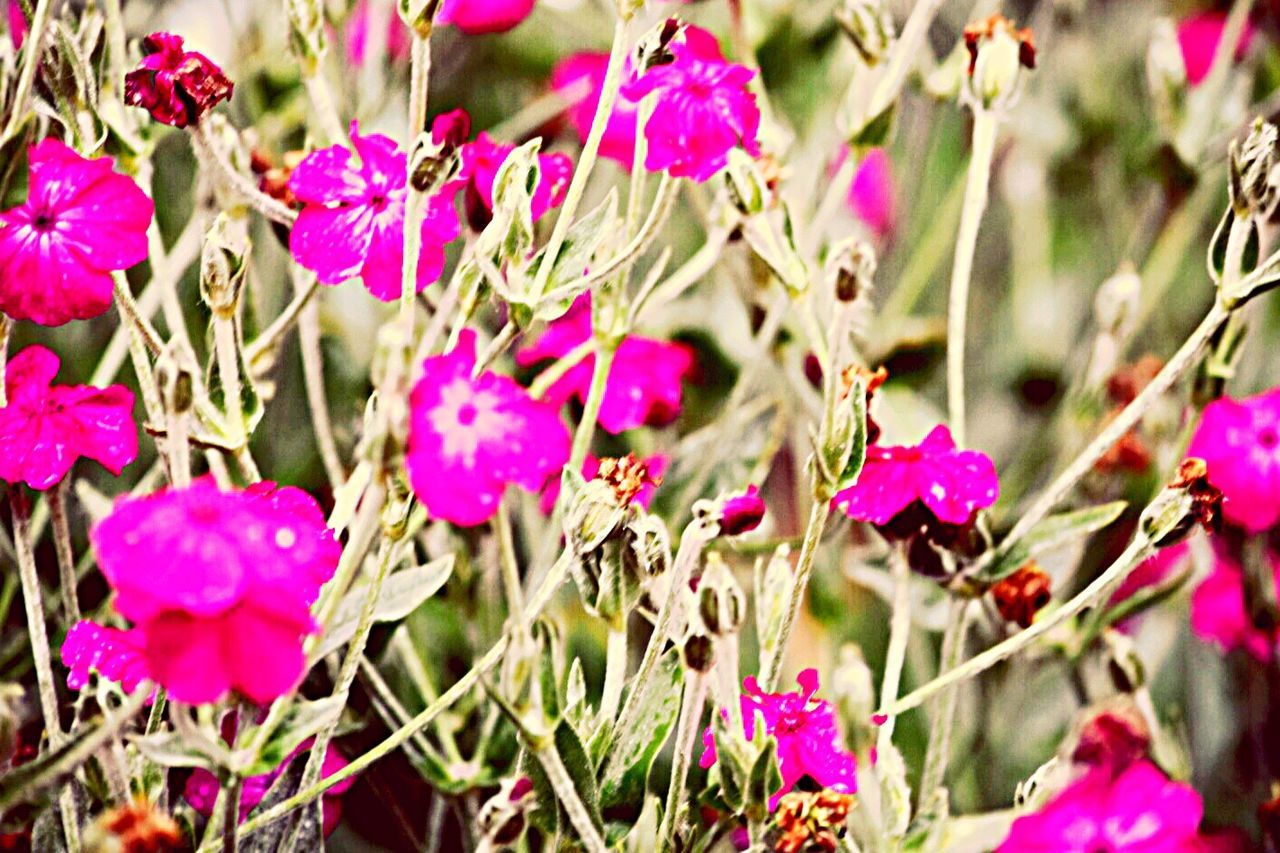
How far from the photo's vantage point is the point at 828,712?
470 mm

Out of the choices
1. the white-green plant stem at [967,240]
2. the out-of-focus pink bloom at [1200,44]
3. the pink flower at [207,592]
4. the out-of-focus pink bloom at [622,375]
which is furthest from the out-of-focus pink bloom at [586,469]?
the out-of-focus pink bloom at [1200,44]

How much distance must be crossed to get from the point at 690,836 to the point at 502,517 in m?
0.16

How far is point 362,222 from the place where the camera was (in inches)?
17.3

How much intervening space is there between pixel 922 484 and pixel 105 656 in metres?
0.28

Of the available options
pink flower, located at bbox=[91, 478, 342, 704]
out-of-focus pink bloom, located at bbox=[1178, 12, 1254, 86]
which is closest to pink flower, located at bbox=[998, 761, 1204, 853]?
pink flower, located at bbox=[91, 478, 342, 704]

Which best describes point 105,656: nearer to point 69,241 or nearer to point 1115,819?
point 69,241

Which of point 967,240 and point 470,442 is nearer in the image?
point 470,442

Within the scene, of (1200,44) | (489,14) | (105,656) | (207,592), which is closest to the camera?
(207,592)

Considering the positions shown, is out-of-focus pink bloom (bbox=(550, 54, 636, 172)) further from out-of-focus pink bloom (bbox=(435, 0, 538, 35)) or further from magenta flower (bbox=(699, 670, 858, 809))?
magenta flower (bbox=(699, 670, 858, 809))

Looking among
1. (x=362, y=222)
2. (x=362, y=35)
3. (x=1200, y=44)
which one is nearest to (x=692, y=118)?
(x=362, y=222)

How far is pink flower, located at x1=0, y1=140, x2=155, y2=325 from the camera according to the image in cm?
42

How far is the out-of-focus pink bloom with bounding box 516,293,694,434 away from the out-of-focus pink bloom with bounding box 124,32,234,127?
0.61 ft

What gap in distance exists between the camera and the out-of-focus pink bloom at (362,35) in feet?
2.40

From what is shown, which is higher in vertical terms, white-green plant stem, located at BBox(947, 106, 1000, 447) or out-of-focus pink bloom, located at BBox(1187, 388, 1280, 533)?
white-green plant stem, located at BBox(947, 106, 1000, 447)
